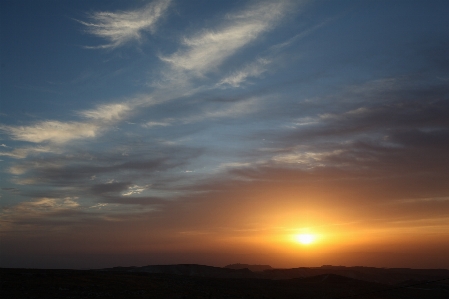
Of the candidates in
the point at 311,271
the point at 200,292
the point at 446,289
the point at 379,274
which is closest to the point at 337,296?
the point at 200,292

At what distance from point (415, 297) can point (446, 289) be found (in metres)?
13.5

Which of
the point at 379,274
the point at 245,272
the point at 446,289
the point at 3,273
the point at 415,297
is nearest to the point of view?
the point at 3,273

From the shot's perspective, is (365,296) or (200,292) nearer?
(200,292)

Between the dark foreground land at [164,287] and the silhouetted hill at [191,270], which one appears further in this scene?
the silhouetted hill at [191,270]

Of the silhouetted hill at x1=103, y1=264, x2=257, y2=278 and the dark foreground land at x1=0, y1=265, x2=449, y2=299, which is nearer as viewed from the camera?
the dark foreground land at x1=0, y1=265, x2=449, y2=299

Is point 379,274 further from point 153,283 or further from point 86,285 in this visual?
point 86,285

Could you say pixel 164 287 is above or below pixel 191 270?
below

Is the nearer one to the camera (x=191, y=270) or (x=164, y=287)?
(x=164, y=287)

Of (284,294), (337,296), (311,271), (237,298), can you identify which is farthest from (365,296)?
(311,271)

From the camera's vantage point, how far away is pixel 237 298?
60750mm

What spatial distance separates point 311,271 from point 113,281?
10734cm

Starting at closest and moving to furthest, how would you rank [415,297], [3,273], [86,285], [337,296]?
[86,285], [3,273], [337,296], [415,297]

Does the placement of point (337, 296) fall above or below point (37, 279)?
below

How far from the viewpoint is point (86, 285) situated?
60531 mm
